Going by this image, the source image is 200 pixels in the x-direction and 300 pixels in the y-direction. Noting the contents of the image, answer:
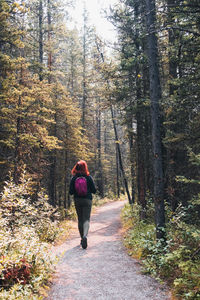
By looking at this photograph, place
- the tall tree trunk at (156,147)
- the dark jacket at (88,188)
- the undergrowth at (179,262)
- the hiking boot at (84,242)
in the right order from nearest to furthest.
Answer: the undergrowth at (179,262)
the tall tree trunk at (156,147)
the hiking boot at (84,242)
the dark jacket at (88,188)

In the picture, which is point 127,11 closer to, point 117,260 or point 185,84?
point 185,84

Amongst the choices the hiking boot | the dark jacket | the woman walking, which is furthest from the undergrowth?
the dark jacket

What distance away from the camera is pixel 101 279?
15.4 ft

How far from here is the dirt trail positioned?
13.3 feet

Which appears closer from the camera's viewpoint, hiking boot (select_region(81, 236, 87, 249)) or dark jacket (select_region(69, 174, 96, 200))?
hiking boot (select_region(81, 236, 87, 249))

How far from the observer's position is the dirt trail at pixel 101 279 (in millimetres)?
4047

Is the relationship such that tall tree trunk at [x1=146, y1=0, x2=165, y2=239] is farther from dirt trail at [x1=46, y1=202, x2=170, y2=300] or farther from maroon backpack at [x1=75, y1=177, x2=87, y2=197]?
maroon backpack at [x1=75, y1=177, x2=87, y2=197]

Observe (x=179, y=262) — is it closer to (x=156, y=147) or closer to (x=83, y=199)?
(x=156, y=147)

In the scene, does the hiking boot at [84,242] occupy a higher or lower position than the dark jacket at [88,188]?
lower

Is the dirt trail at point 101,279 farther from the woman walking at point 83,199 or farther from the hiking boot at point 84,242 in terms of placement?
the woman walking at point 83,199

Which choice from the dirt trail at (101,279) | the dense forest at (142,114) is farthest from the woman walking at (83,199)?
the dense forest at (142,114)

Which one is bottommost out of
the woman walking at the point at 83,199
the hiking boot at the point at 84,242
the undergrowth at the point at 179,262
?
the hiking boot at the point at 84,242

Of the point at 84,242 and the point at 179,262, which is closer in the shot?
the point at 179,262

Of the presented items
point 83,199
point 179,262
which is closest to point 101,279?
point 179,262
